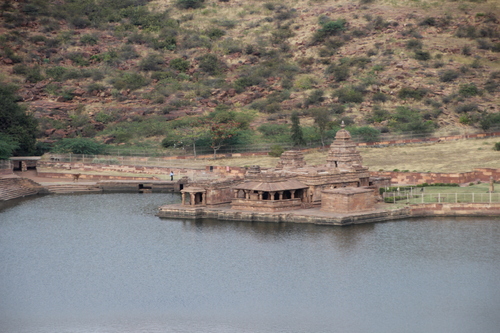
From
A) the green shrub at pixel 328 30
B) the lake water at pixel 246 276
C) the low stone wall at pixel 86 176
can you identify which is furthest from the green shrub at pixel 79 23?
the lake water at pixel 246 276

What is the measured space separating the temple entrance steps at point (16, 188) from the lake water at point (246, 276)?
12.2m

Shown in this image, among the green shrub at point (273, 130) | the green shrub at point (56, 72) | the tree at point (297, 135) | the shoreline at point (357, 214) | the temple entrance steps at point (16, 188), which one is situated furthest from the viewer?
the green shrub at point (56, 72)

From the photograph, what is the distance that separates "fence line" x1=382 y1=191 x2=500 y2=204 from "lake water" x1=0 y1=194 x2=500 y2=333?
314 cm

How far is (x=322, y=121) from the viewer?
103m

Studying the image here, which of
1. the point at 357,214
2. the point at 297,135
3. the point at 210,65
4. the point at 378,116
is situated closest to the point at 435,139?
the point at 378,116

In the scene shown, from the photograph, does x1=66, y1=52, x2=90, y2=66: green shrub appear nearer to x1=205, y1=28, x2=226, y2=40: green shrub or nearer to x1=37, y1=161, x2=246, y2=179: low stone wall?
x1=205, y1=28, x2=226, y2=40: green shrub

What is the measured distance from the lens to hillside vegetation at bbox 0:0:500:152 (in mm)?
108938

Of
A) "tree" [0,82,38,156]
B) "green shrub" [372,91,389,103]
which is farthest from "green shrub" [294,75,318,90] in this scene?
"tree" [0,82,38,156]

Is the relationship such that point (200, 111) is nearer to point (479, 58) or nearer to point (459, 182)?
point (479, 58)

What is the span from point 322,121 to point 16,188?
1399 inches

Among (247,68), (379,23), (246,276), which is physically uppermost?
(379,23)

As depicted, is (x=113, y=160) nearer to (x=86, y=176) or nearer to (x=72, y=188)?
(x=86, y=176)

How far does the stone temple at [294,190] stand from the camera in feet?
213

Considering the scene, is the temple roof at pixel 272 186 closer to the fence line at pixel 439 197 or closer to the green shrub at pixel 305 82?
the fence line at pixel 439 197
